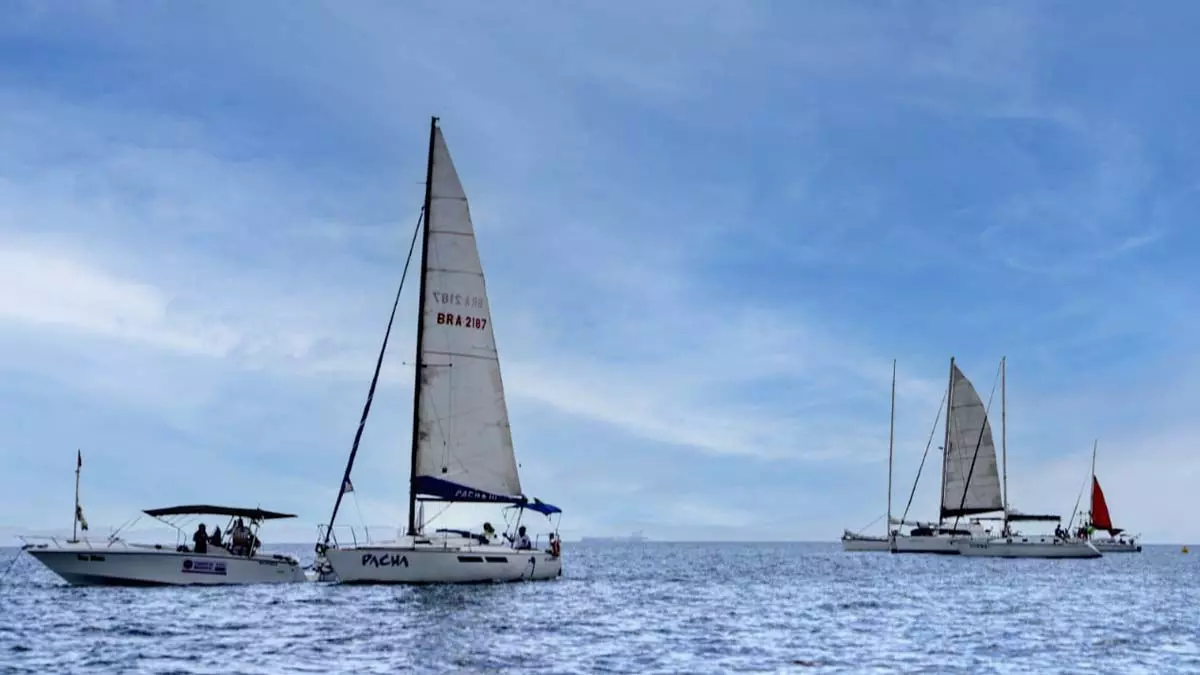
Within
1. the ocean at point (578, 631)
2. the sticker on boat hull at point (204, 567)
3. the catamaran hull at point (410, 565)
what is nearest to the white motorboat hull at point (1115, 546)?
the ocean at point (578, 631)

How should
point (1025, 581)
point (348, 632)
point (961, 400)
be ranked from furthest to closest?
point (961, 400) → point (1025, 581) → point (348, 632)

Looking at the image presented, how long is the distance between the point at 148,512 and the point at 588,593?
21206mm

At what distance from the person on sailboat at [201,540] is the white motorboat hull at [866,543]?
94.4 m

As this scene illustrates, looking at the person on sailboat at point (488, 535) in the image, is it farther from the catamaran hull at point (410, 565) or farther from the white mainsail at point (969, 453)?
the white mainsail at point (969, 453)

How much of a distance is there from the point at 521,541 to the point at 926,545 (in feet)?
258

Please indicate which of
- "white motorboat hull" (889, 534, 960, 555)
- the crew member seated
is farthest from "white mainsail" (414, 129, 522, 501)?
"white motorboat hull" (889, 534, 960, 555)

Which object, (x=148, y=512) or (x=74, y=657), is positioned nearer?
(x=74, y=657)

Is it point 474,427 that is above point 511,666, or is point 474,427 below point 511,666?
above

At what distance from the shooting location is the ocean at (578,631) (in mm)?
33781

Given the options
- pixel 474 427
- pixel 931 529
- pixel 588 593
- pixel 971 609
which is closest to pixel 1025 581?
pixel 971 609

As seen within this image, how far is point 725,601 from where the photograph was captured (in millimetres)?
59438

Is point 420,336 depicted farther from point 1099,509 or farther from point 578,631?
point 1099,509

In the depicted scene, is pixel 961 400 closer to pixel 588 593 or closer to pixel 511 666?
pixel 588 593

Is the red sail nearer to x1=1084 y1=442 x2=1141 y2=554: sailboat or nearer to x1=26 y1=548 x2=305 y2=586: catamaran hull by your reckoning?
x1=1084 y1=442 x2=1141 y2=554: sailboat
